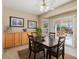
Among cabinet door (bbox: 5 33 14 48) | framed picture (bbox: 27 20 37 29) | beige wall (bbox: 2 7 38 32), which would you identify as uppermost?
beige wall (bbox: 2 7 38 32)

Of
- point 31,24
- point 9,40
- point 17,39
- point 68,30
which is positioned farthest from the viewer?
point 31,24

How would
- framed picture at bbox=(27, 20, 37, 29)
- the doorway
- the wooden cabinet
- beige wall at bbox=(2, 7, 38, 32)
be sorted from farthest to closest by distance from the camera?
1. framed picture at bbox=(27, 20, 37, 29)
2. the doorway
3. beige wall at bbox=(2, 7, 38, 32)
4. the wooden cabinet

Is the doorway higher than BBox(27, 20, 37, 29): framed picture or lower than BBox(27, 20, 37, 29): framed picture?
A: lower

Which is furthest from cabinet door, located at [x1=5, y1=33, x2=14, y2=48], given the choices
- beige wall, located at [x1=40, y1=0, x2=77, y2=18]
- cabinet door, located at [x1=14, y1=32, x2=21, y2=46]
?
beige wall, located at [x1=40, y1=0, x2=77, y2=18]

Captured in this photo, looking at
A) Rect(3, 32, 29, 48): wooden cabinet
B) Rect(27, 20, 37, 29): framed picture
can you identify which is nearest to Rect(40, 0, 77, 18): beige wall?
Rect(27, 20, 37, 29): framed picture

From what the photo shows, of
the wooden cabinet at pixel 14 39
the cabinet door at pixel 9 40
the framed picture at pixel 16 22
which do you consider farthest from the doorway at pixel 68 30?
the cabinet door at pixel 9 40

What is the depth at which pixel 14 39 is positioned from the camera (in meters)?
5.01

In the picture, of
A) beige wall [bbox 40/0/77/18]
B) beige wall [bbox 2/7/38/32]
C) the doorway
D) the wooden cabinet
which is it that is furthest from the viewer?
the doorway

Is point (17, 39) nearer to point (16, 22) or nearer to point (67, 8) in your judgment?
point (16, 22)

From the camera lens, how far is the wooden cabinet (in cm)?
460

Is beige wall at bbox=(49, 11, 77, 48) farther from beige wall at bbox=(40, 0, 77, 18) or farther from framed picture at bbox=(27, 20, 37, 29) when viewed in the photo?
framed picture at bbox=(27, 20, 37, 29)

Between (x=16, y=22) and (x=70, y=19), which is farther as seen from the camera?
(x=16, y=22)

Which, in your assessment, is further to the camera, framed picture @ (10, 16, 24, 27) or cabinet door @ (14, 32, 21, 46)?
framed picture @ (10, 16, 24, 27)

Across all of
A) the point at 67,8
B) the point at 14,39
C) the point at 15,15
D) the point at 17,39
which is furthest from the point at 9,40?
the point at 67,8
